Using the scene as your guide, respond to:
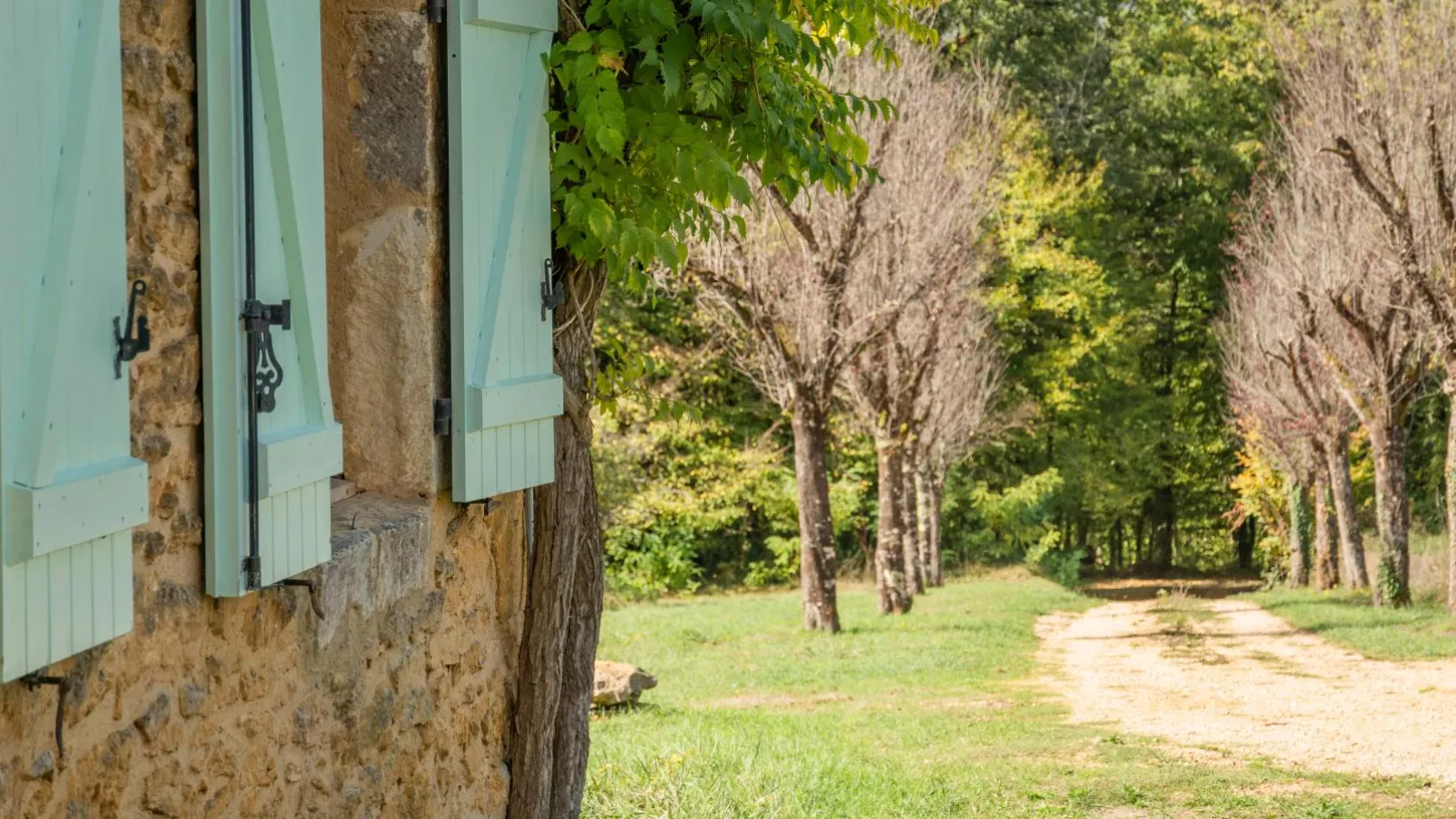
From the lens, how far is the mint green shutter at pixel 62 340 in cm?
220

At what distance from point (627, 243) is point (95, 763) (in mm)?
2437

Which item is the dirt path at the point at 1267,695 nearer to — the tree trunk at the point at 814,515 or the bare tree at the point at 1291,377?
the tree trunk at the point at 814,515

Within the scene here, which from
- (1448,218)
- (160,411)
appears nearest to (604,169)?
(160,411)

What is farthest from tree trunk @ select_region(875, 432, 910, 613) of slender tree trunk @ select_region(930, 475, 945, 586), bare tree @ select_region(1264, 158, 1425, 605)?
slender tree trunk @ select_region(930, 475, 945, 586)

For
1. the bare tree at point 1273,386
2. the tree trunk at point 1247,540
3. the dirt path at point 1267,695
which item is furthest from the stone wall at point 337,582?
the tree trunk at point 1247,540

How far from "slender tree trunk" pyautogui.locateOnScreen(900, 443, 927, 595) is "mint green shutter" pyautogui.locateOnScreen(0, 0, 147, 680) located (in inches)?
683

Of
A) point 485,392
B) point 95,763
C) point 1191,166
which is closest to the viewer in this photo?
point 95,763

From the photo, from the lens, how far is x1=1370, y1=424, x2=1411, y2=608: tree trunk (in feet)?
59.7

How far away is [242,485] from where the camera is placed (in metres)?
2.94

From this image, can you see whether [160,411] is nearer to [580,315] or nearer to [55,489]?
[55,489]

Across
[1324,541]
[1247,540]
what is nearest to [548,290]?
[1324,541]

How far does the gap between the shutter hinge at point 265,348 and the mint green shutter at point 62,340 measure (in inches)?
16.6

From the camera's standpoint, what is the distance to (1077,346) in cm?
3073

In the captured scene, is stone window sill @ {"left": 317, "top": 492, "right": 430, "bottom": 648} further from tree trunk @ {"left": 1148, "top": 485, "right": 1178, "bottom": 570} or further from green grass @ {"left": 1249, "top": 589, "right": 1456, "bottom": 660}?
tree trunk @ {"left": 1148, "top": 485, "right": 1178, "bottom": 570}
